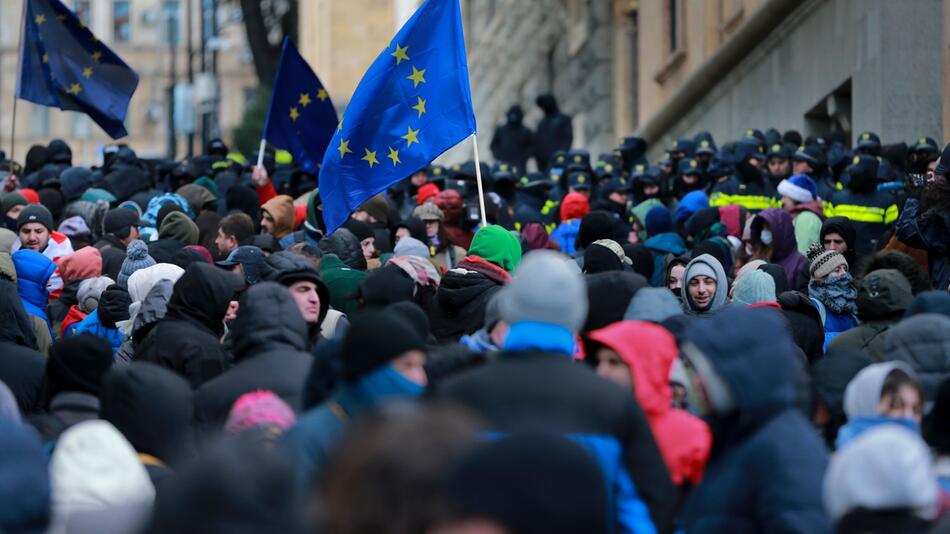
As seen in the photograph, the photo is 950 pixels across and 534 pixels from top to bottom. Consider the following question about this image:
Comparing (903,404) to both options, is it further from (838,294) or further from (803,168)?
(803,168)

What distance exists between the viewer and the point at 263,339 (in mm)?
8508

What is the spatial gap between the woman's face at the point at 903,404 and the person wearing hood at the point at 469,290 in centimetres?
392

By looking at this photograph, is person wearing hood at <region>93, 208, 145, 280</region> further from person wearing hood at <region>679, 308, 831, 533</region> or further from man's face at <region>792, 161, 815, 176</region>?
person wearing hood at <region>679, 308, 831, 533</region>

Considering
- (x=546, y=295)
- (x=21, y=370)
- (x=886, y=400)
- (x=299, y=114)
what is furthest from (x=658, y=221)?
(x=546, y=295)

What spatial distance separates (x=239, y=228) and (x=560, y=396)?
298 inches

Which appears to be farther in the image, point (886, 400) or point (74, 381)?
point (74, 381)

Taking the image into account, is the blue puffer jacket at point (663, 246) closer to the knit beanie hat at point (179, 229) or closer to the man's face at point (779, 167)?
the man's face at point (779, 167)

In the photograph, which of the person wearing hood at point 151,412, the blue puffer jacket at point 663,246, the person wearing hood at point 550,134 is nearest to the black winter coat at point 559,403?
the person wearing hood at point 151,412

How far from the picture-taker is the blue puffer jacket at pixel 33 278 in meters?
12.6

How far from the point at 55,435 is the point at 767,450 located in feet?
10.1

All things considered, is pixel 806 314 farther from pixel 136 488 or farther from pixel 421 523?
pixel 421 523

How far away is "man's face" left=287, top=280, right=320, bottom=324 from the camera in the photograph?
962cm

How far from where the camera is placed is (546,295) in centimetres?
676

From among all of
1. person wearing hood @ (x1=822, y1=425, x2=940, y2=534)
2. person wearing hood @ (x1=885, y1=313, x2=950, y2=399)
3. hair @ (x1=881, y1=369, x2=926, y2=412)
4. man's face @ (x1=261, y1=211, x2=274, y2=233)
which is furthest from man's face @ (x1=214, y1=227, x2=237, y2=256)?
person wearing hood @ (x1=822, y1=425, x2=940, y2=534)
